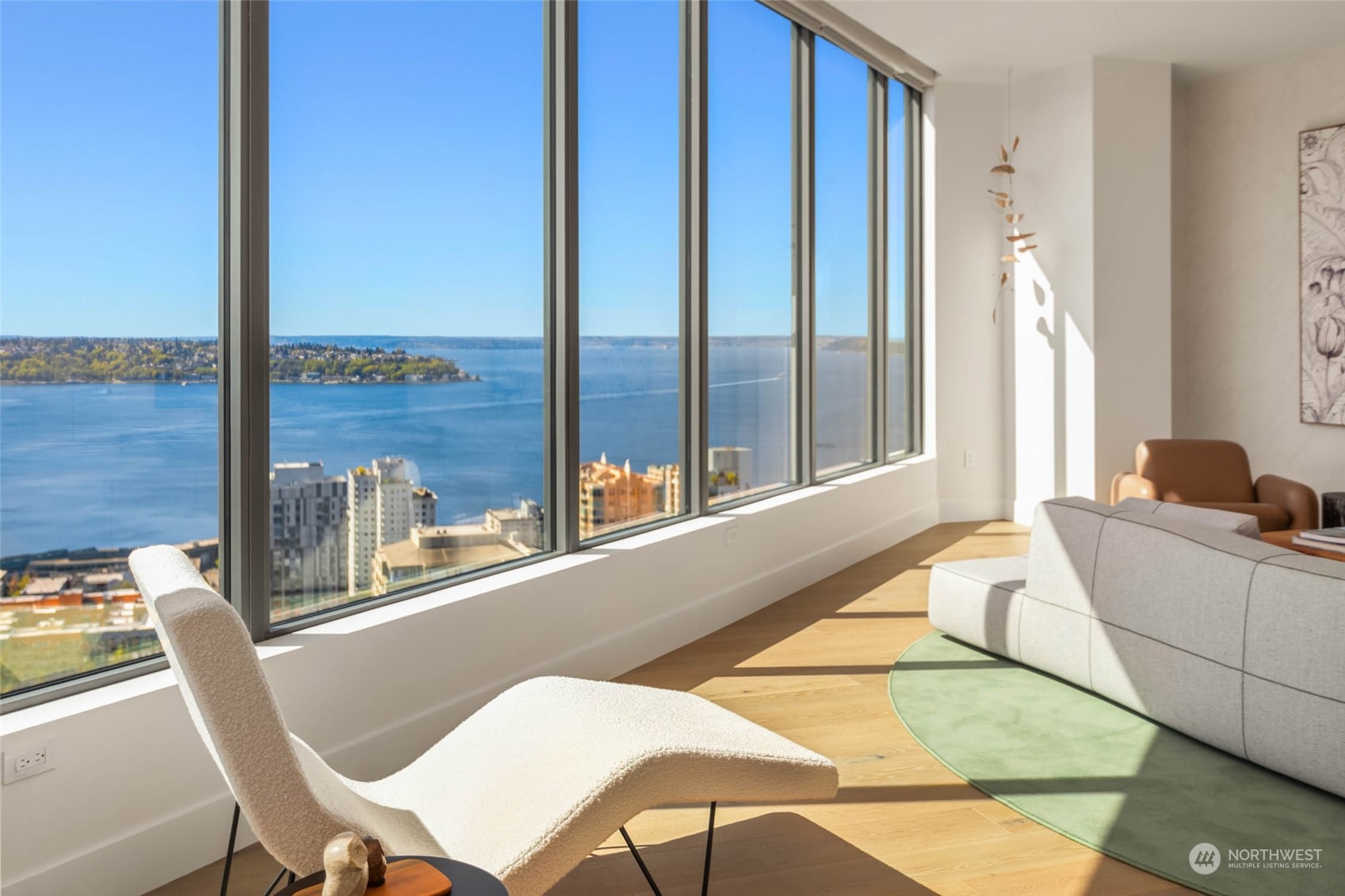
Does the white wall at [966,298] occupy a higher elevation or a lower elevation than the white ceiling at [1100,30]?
lower

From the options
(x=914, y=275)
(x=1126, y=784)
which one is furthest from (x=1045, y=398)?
(x=1126, y=784)

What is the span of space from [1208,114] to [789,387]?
13.5 feet

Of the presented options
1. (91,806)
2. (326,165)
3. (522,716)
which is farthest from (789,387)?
(91,806)

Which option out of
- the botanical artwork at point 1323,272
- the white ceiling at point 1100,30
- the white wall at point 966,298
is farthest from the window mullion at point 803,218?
the botanical artwork at point 1323,272

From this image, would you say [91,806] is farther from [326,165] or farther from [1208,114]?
[1208,114]

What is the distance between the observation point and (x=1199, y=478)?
5.70 metres

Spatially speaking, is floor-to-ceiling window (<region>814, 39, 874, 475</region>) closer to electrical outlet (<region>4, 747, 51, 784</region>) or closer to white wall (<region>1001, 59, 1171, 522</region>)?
white wall (<region>1001, 59, 1171, 522</region>)

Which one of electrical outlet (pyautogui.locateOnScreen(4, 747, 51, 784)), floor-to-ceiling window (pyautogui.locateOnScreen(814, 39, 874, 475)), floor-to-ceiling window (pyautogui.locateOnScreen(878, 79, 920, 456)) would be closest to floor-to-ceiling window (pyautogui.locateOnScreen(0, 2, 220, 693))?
electrical outlet (pyautogui.locateOnScreen(4, 747, 51, 784))

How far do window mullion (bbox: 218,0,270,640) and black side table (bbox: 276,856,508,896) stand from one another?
1.43 metres

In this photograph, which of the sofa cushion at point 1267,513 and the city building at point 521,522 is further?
the sofa cushion at point 1267,513

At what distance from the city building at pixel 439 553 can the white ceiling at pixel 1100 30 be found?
3.92 m

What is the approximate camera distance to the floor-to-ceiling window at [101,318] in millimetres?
2234

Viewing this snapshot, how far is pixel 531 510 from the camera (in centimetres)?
379

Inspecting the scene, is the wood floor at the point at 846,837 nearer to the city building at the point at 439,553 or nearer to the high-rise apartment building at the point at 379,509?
the city building at the point at 439,553
